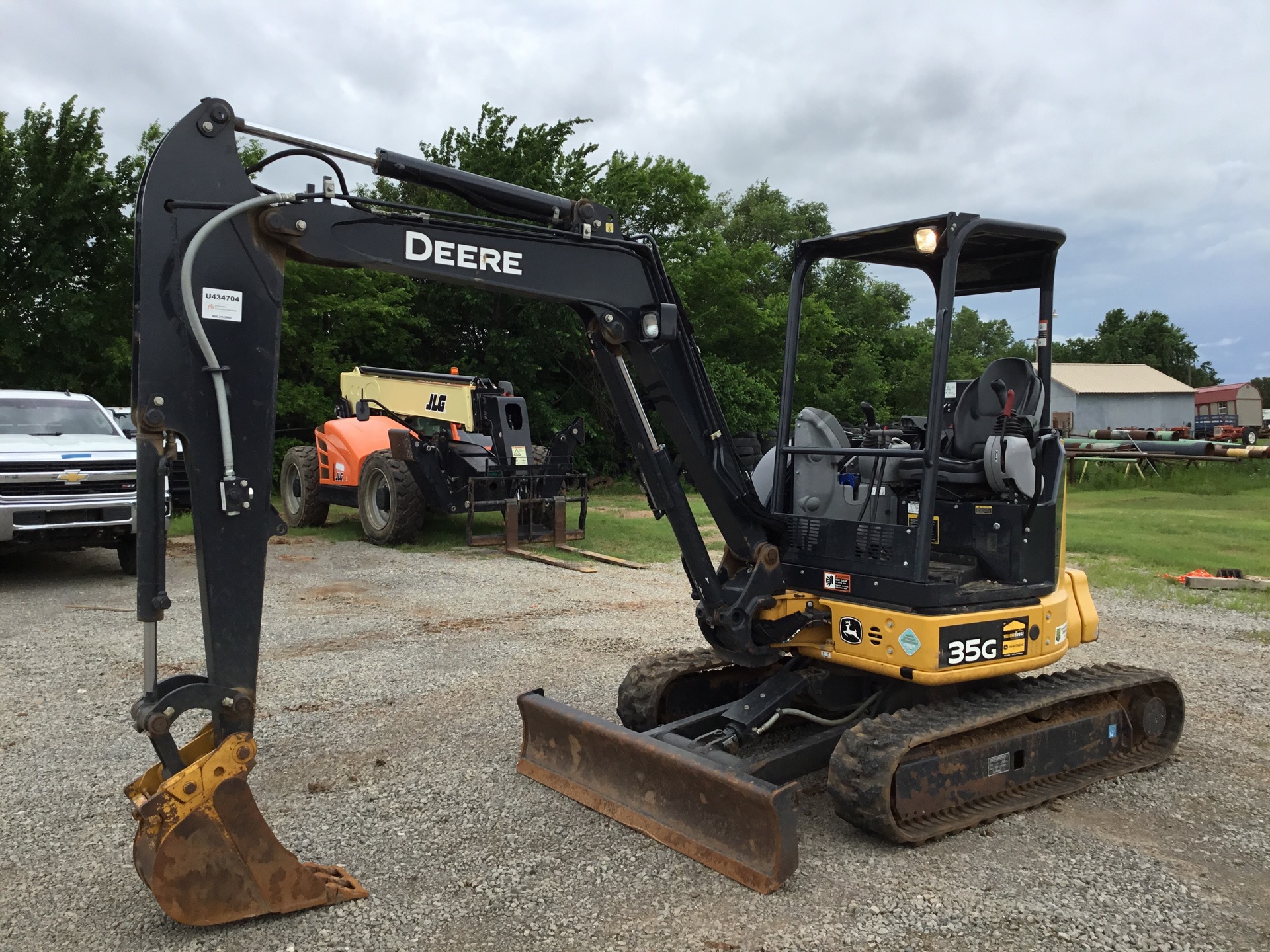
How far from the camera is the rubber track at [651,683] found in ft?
18.7

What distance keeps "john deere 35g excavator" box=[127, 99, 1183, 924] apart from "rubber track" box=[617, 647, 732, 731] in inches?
0.6

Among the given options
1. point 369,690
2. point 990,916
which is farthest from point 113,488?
point 990,916

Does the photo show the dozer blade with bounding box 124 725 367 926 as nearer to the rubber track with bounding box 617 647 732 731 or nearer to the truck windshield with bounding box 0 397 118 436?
the rubber track with bounding box 617 647 732 731

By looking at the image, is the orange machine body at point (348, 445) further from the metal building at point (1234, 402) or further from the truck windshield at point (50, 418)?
the metal building at point (1234, 402)

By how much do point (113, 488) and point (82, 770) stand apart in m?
6.30

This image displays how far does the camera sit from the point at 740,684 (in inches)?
242

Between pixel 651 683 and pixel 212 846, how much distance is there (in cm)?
266

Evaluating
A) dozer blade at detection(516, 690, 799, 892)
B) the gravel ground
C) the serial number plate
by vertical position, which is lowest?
the gravel ground

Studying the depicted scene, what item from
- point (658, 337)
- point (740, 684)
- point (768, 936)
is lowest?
point (768, 936)

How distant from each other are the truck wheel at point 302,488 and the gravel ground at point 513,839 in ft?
26.8

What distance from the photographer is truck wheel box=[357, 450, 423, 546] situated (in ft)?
46.4

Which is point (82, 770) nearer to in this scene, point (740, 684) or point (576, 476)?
point (740, 684)

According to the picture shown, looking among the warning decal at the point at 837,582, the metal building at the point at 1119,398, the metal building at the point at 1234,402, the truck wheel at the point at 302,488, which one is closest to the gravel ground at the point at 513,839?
the warning decal at the point at 837,582

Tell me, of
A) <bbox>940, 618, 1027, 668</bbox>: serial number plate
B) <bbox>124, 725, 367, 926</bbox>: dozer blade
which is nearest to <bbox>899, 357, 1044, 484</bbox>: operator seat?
<bbox>940, 618, 1027, 668</bbox>: serial number plate
